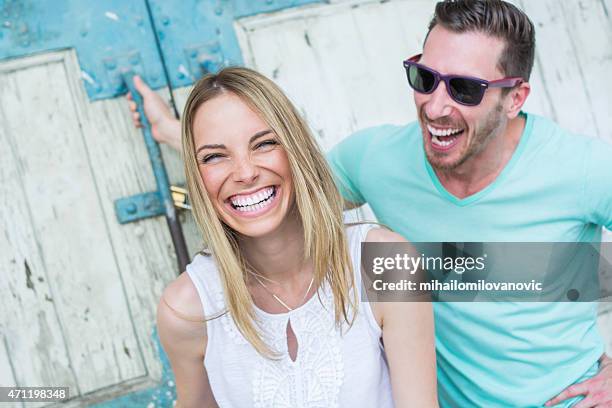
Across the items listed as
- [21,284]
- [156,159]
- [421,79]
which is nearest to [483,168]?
[421,79]

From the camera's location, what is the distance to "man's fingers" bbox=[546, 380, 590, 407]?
6.02 feet

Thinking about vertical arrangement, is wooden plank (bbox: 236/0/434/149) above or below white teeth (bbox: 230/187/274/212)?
above

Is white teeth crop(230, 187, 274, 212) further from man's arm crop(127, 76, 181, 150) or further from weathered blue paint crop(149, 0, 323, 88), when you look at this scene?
weathered blue paint crop(149, 0, 323, 88)

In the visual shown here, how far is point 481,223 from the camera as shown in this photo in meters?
1.82

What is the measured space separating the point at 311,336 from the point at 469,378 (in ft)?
1.71

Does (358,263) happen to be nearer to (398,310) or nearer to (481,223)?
(398,310)

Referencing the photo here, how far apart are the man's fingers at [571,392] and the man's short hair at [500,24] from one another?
2.75ft

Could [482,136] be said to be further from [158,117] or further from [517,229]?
[158,117]

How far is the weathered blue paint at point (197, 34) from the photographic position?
6.79ft

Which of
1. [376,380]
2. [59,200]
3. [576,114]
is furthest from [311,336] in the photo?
[576,114]

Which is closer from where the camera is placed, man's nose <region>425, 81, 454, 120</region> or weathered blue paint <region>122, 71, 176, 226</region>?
man's nose <region>425, 81, 454, 120</region>

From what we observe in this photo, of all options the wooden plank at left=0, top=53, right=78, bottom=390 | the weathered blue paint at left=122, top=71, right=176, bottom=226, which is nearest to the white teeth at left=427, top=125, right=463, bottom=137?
the weathered blue paint at left=122, top=71, right=176, bottom=226

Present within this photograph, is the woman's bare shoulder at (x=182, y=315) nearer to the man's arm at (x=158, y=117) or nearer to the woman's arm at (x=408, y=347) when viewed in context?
the woman's arm at (x=408, y=347)

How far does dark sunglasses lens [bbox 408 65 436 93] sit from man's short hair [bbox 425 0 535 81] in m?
0.13
